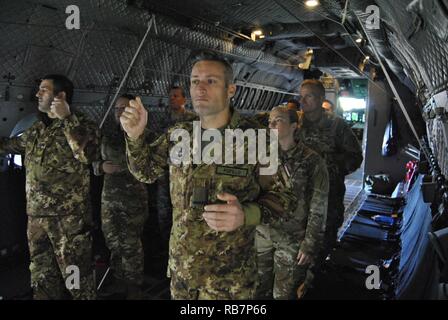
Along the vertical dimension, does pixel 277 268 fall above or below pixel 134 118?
below

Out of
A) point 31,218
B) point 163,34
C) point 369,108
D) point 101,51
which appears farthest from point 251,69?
point 31,218

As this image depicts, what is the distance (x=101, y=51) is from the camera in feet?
11.1

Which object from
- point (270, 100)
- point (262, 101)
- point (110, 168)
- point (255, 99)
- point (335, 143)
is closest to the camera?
point (110, 168)

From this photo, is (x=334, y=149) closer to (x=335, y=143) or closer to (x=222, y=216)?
(x=335, y=143)

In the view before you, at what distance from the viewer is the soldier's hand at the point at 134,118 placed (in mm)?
1545

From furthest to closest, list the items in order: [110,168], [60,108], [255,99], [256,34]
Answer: [255,99], [256,34], [110,168], [60,108]

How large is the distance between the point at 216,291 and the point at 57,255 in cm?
127

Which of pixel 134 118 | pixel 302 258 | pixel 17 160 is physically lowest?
pixel 302 258

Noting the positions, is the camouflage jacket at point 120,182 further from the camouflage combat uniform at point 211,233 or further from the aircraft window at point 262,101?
the aircraft window at point 262,101

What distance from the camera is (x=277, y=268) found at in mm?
2561

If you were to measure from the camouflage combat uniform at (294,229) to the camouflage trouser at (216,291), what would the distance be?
0.88 m

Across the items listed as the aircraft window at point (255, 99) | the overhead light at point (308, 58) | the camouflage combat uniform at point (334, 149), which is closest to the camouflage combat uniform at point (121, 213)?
the camouflage combat uniform at point (334, 149)

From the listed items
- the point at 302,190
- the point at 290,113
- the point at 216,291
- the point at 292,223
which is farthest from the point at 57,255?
the point at 290,113

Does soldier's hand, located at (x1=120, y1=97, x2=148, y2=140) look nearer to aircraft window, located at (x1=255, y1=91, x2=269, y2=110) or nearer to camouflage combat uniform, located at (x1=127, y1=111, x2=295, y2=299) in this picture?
camouflage combat uniform, located at (x1=127, y1=111, x2=295, y2=299)
